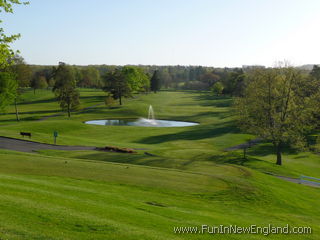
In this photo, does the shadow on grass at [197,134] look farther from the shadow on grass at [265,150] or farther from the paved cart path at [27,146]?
the paved cart path at [27,146]

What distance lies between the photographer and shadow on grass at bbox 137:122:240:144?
6544cm

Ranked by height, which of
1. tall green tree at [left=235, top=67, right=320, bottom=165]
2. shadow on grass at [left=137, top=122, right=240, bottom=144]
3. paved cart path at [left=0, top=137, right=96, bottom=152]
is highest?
tall green tree at [left=235, top=67, right=320, bottom=165]

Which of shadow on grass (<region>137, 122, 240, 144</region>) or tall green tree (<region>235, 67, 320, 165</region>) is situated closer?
tall green tree (<region>235, 67, 320, 165</region>)

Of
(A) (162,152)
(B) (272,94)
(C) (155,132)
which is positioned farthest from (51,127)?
(B) (272,94)

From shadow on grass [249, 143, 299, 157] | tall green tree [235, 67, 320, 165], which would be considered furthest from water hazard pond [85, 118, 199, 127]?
tall green tree [235, 67, 320, 165]

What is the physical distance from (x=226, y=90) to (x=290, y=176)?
141m

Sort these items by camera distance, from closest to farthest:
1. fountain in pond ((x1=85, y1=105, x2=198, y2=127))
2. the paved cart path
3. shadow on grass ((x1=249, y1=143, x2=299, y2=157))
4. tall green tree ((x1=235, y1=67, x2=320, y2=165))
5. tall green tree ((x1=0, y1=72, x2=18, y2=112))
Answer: the paved cart path → tall green tree ((x1=235, y1=67, x2=320, y2=165)) → shadow on grass ((x1=249, y1=143, x2=299, y2=157)) → tall green tree ((x1=0, y1=72, x2=18, y2=112)) → fountain in pond ((x1=85, y1=105, x2=198, y2=127))

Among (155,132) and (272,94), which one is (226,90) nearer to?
(155,132)

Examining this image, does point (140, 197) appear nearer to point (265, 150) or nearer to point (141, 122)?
point (265, 150)

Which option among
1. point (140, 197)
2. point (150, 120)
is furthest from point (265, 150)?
point (150, 120)

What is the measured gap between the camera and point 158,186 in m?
23.9

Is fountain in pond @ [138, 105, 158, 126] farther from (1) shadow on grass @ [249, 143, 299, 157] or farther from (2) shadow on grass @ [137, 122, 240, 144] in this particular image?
(1) shadow on grass @ [249, 143, 299, 157]

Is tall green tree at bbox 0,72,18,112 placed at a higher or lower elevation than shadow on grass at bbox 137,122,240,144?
higher

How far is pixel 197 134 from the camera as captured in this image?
236 feet
